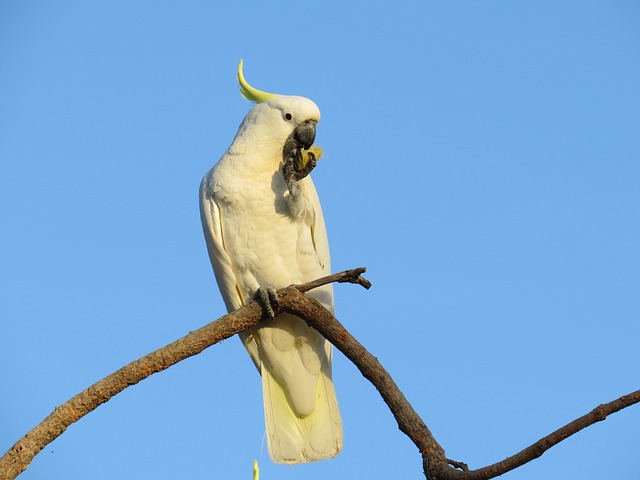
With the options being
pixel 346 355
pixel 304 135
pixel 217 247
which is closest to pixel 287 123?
pixel 304 135

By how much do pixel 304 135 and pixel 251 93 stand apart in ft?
1.93

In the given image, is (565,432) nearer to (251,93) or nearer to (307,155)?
(307,155)

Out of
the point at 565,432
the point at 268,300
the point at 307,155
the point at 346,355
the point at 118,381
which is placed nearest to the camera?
the point at 565,432

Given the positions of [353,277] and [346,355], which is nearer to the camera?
[353,277]

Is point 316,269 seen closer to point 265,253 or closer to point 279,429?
point 265,253

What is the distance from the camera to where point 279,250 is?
4727 mm

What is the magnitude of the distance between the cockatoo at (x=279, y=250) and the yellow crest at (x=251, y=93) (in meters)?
0.13

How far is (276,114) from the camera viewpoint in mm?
4871

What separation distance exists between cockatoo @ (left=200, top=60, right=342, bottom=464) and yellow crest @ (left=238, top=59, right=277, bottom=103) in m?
0.13

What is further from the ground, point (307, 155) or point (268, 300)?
point (307, 155)

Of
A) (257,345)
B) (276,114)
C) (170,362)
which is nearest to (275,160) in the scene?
(276,114)

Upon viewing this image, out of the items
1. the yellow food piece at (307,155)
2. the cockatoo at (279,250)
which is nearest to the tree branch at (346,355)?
the cockatoo at (279,250)

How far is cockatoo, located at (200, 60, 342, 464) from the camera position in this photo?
4684 millimetres

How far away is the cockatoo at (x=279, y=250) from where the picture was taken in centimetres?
468
